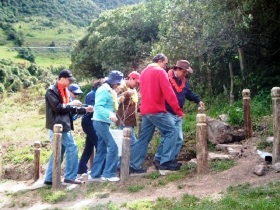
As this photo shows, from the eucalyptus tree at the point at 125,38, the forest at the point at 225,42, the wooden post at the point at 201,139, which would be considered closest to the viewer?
the wooden post at the point at 201,139

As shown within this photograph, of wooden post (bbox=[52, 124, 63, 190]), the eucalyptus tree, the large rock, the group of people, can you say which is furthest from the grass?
wooden post (bbox=[52, 124, 63, 190])

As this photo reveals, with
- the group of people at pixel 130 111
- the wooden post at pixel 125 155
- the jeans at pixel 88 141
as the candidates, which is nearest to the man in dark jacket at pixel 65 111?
the group of people at pixel 130 111

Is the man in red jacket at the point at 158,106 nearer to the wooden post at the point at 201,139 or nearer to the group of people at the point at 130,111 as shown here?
the group of people at the point at 130,111

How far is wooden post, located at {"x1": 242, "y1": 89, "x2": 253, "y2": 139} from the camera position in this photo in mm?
8945

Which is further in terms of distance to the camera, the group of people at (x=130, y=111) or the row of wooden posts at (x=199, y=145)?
the group of people at (x=130, y=111)

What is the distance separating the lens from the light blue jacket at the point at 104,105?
25.1 feet

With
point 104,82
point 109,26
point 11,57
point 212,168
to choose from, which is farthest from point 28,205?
point 11,57

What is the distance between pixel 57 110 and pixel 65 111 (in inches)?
5.3

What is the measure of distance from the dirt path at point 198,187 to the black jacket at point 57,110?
1.38m

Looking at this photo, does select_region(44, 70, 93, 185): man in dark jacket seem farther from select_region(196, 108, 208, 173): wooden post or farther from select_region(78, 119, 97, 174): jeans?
select_region(196, 108, 208, 173): wooden post

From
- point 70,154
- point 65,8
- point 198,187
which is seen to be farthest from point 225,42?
point 65,8

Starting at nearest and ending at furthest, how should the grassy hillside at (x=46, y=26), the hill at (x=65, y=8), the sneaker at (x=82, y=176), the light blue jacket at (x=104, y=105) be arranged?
the light blue jacket at (x=104, y=105), the sneaker at (x=82, y=176), the grassy hillside at (x=46, y=26), the hill at (x=65, y=8)

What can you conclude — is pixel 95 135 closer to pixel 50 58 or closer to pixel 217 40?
pixel 217 40

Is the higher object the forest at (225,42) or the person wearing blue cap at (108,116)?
the forest at (225,42)
